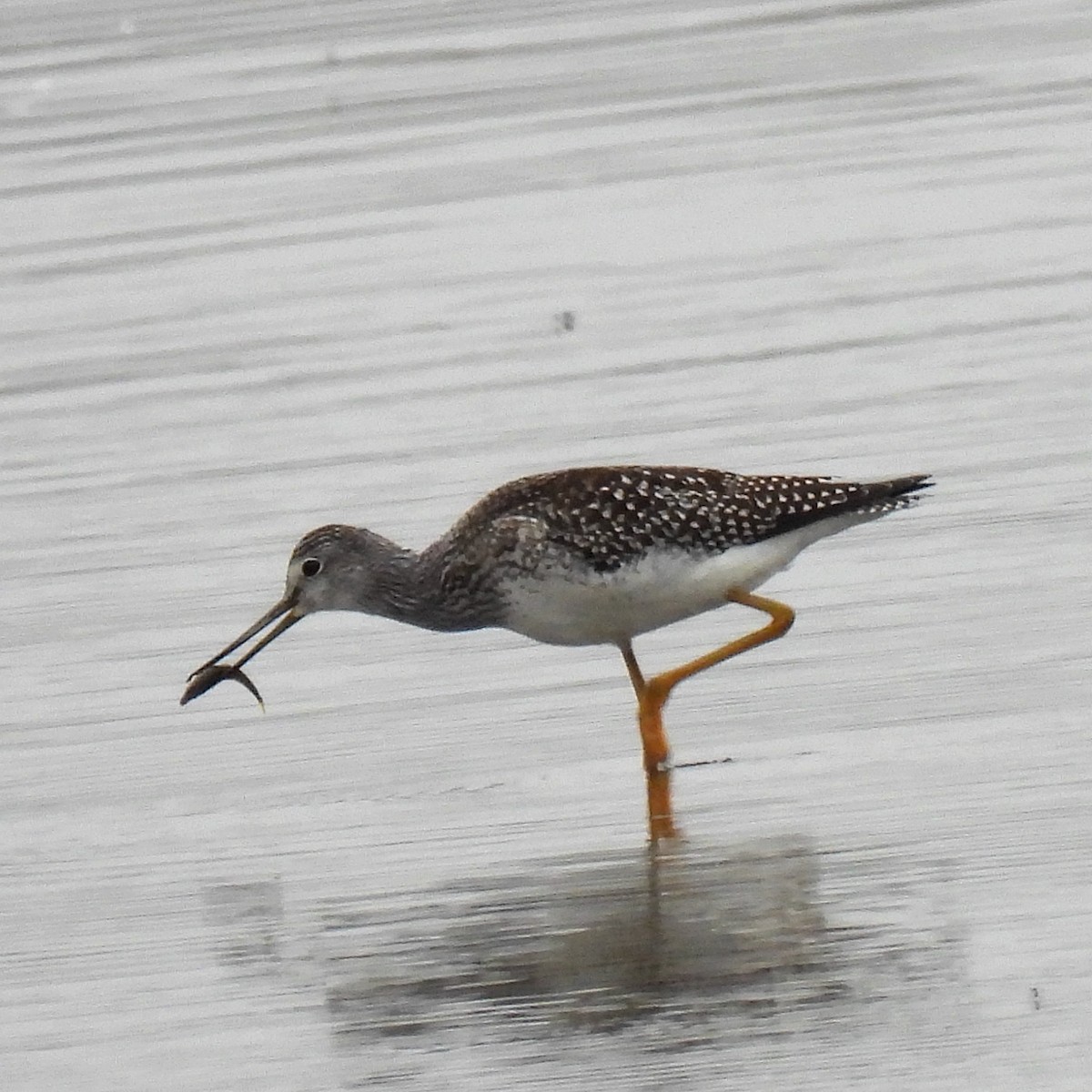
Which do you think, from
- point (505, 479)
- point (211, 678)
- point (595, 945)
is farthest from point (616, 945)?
point (505, 479)

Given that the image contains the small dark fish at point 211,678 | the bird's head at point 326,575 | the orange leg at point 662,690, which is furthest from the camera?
the bird's head at point 326,575

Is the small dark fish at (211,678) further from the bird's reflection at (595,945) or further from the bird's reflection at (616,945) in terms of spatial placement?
the bird's reflection at (595,945)

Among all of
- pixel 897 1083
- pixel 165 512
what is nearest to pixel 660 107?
pixel 165 512

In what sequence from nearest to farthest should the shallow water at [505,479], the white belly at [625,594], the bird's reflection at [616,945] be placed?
the bird's reflection at [616,945] < the shallow water at [505,479] < the white belly at [625,594]

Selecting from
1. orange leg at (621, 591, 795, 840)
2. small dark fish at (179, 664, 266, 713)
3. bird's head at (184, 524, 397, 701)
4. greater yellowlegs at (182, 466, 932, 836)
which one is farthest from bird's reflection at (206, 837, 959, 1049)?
bird's head at (184, 524, 397, 701)

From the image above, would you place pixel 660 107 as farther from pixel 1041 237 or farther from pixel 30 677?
pixel 30 677

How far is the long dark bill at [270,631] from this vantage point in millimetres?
8273

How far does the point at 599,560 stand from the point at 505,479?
230 centimetres

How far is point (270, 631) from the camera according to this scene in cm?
839

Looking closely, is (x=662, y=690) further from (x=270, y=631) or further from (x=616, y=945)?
(x=616, y=945)

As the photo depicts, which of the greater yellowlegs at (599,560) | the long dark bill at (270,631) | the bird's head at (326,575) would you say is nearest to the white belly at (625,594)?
the greater yellowlegs at (599,560)

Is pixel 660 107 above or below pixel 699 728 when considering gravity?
above

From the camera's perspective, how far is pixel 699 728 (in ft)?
26.4

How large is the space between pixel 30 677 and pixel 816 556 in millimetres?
2582
